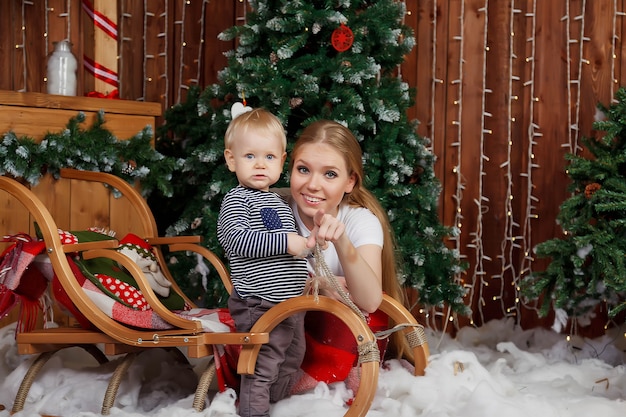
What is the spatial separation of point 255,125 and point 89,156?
117cm

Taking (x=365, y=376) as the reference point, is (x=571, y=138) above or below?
above

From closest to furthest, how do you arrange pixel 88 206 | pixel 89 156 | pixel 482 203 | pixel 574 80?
pixel 89 156
pixel 88 206
pixel 574 80
pixel 482 203

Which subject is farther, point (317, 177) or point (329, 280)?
point (317, 177)

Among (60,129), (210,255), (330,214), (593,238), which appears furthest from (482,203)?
(60,129)

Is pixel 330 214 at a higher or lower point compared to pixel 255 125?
lower

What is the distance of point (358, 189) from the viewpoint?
269 cm

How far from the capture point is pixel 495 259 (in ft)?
14.0

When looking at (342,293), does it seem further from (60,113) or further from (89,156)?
(60,113)

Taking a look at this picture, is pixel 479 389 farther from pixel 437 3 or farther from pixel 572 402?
pixel 437 3

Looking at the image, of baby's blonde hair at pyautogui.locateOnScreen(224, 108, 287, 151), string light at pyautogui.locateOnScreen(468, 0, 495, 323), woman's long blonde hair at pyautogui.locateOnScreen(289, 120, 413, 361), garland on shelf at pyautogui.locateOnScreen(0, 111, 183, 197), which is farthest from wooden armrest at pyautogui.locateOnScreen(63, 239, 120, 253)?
string light at pyautogui.locateOnScreen(468, 0, 495, 323)

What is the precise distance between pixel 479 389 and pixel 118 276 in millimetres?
1251

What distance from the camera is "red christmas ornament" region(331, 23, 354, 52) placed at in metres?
3.33

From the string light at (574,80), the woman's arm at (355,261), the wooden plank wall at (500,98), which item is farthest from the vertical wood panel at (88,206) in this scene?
the string light at (574,80)

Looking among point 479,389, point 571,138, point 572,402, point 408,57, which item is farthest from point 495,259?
point 479,389
